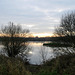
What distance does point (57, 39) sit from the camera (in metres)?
17.3

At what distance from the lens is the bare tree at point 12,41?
1844 centimetres

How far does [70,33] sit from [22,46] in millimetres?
7868

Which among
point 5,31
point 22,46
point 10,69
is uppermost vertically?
point 5,31

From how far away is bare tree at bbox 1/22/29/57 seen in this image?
18.4m

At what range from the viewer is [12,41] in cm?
1867

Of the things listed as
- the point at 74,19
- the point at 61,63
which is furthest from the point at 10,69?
the point at 74,19

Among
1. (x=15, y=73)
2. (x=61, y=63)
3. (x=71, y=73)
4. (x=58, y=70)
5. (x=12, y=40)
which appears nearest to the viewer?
(x=15, y=73)

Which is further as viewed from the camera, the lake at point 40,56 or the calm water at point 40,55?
the calm water at point 40,55

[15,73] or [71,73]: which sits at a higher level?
[15,73]

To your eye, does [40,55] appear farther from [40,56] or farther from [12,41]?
[12,41]

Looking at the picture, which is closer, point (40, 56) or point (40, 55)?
point (40, 56)

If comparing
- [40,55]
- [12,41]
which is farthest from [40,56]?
[12,41]

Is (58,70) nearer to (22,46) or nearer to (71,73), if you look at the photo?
(71,73)

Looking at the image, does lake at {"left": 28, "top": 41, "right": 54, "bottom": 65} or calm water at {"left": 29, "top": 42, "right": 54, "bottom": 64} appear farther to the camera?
calm water at {"left": 29, "top": 42, "right": 54, "bottom": 64}
